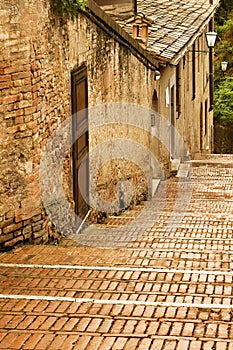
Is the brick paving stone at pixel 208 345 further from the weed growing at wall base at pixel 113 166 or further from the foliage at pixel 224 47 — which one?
the foliage at pixel 224 47

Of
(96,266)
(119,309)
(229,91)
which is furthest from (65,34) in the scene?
(229,91)

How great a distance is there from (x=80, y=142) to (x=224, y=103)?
A: 2480 centimetres

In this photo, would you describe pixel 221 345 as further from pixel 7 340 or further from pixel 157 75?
pixel 157 75

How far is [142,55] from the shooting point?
14414 millimetres

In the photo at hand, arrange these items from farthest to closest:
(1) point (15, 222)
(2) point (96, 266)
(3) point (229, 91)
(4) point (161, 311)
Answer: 1. (3) point (229, 91)
2. (1) point (15, 222)
3. (2) point (96, 266)
4. (4) point (161, 311)

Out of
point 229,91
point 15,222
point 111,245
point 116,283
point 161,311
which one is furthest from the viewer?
point 229,91

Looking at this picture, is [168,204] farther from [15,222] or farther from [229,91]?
[229,91]

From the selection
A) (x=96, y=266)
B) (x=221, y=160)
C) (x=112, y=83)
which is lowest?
(x=221, y=160)

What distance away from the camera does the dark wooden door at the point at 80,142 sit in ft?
31.5

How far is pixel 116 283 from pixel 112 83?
5568mm

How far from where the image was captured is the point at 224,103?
34.0 m

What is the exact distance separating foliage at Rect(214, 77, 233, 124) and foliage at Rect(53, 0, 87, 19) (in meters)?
24.0

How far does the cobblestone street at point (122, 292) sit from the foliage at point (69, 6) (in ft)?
8.72

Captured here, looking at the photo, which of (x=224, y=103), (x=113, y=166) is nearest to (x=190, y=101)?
(x=224, y=103)
